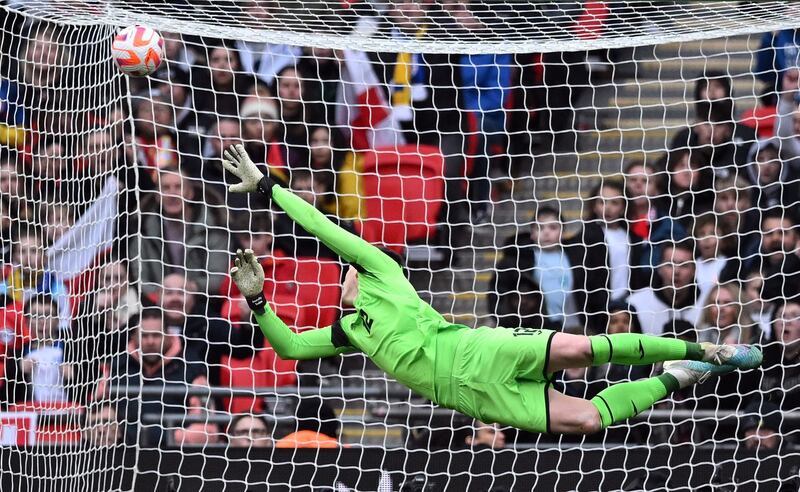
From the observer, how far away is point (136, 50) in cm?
597

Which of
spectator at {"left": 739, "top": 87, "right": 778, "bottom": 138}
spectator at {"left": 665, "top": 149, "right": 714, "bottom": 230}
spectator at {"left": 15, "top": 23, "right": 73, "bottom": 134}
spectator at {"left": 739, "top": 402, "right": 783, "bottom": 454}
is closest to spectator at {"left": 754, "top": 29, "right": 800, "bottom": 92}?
spectator at {"left": 739, "top": 87, "right": 778, "bottom": 138}

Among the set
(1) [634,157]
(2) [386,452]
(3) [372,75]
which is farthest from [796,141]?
(2) [386,452]

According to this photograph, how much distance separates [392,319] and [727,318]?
2.83 metres

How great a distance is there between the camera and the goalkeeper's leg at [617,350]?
5422 millimetres

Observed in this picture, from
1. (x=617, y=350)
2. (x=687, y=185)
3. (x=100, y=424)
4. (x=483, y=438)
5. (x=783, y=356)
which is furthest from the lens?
(x=687, y=185)

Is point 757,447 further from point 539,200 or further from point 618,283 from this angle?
point 539,200

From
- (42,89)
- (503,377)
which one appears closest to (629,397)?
(503,377)

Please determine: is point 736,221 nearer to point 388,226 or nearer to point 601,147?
point 601,147

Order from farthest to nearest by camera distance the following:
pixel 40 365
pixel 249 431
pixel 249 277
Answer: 1. pixel 249 431
2. pixel 40 365
3. pixel 249 277

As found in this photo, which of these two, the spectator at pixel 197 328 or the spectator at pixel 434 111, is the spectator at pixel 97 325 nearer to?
the spectator at pixel 197 328

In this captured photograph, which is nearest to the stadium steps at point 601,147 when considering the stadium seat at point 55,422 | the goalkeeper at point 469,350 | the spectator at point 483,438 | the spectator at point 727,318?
the spectator at point 483,438

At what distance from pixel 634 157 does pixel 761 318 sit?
4.99 feet

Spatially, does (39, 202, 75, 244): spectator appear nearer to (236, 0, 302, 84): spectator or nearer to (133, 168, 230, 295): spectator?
(133, 168, 230, 295): spectator

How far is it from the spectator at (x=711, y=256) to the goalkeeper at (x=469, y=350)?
1858 mm
